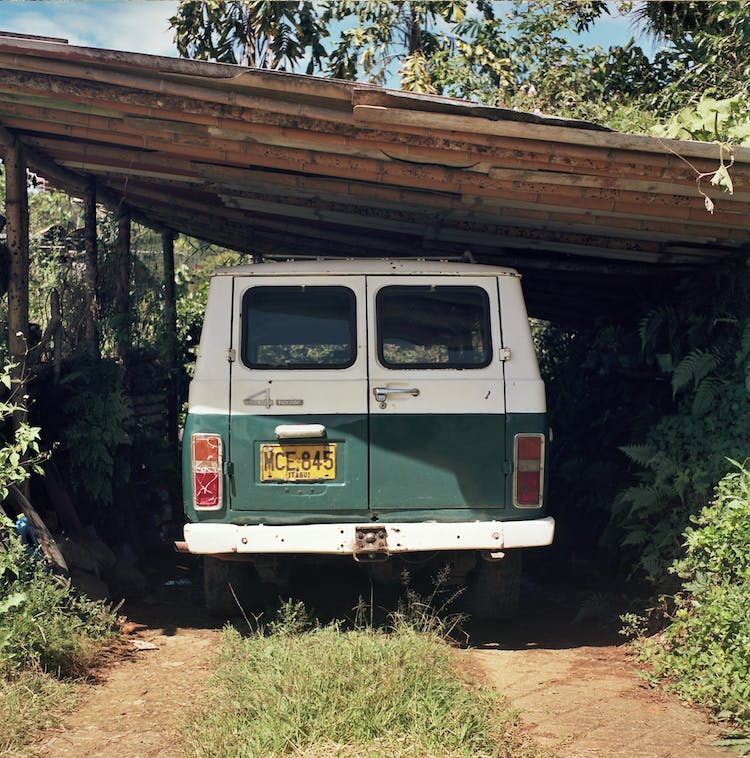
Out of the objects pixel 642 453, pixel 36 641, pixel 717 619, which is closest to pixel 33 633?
pixel 36 641

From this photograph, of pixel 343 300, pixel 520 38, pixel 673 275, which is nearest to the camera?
pixel 343 300

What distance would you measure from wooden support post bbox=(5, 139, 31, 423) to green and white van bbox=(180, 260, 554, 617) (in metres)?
1.70

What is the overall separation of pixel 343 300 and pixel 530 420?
1.41m

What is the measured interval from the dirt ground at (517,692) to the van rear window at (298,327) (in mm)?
1913

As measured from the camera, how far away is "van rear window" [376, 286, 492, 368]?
6.10m

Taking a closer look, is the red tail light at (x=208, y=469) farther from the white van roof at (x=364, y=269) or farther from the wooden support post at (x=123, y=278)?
the wooden support post at (x=123, y=278)

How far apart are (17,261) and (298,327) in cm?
234

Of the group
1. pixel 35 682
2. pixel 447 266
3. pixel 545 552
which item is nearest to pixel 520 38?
pixel 545 552

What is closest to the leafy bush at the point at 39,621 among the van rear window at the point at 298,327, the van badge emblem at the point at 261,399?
the van badge emblem at the point at 261,399

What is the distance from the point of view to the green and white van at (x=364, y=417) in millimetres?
5844

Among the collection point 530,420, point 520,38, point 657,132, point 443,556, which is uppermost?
point 520,38

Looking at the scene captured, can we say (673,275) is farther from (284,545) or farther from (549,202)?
(284,545)

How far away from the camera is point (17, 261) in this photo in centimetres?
699

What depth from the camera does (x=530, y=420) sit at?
5977mm
